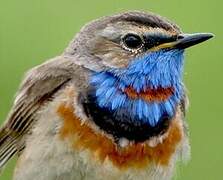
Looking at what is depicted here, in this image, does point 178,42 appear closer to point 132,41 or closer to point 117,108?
point 132,41

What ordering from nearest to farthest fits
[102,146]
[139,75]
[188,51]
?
[102,146] → [139,75] → [188,51]

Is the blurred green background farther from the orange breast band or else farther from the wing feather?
the orange breast band

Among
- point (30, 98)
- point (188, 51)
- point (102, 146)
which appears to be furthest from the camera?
point (188, 51)

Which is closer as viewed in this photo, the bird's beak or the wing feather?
the bird's beak

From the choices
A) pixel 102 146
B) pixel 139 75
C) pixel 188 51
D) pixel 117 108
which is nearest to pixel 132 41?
pixel 139 75

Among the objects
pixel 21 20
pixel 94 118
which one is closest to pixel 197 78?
pixel 21 20

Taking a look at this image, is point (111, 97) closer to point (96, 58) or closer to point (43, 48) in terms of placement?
point (96, 58)

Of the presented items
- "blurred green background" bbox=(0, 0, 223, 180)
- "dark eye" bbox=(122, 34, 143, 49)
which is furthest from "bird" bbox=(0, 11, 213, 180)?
"blurred green background" bbox=(0, 0, 223, 180)

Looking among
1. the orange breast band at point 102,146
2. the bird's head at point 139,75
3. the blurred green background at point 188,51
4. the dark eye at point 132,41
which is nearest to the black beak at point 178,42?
the bird's head at point 139,75
